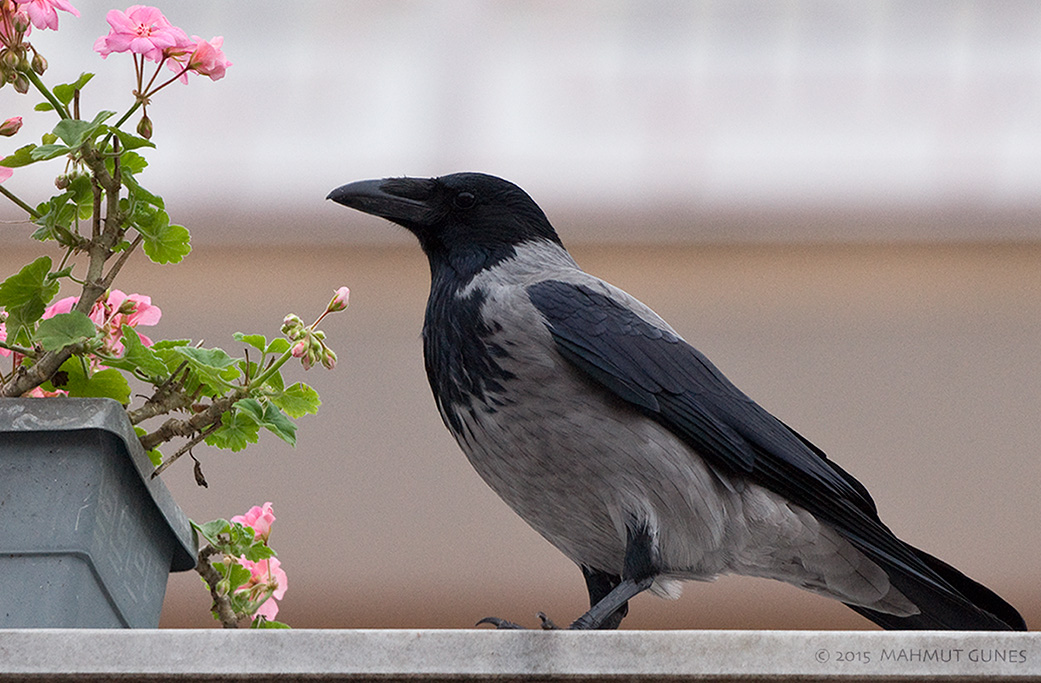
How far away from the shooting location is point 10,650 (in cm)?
81

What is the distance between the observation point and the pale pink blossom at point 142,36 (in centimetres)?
107

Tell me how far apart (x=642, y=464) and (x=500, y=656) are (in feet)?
1.15

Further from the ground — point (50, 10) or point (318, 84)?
point (50, 10)

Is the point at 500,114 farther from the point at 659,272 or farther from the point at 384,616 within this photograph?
the point at 384,616

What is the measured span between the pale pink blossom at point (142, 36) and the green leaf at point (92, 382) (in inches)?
10.7

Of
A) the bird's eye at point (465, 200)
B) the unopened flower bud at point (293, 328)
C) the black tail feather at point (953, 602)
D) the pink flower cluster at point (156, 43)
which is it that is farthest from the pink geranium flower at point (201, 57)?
the black tail feather at point (953, 602)

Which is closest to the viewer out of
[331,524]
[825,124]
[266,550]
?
[266,550]

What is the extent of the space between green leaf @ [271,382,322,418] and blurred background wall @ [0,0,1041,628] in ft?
5.63

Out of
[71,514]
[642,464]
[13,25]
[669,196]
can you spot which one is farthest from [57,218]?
[669,196]

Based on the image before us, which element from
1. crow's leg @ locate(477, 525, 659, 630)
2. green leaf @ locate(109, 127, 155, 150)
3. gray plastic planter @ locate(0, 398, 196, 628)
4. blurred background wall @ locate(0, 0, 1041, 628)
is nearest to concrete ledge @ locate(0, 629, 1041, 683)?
gray plastic planter @ locate(0, 398, 196, 628)

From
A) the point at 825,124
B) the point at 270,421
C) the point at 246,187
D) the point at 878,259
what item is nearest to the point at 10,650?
the point at 270,421

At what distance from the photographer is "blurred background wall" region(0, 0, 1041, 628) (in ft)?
9.49

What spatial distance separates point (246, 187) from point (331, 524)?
1000mm

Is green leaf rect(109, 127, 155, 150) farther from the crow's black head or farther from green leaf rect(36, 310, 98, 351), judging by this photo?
the crow's black head
